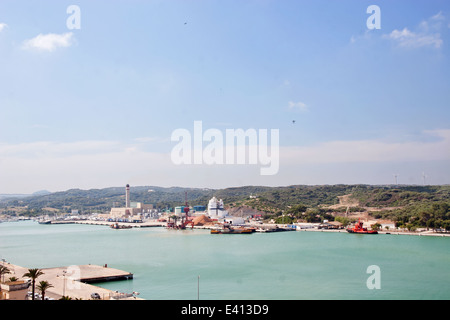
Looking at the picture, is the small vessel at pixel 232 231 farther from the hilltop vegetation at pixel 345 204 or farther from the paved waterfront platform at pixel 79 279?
the paved waterfront platform at pixel 79 279

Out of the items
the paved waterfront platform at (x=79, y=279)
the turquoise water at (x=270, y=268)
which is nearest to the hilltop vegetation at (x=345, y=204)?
the turquoise water at (x=270, y=268)

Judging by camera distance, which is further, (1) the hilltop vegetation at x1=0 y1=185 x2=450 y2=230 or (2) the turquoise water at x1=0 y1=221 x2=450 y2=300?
Answer: (1) the hilltop vegetation at x1=0 y1=185 x2=450 y2=230

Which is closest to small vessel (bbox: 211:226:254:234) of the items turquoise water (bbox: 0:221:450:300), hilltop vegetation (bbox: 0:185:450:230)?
hilltop vegetation (bbox: 0:185:450:230)

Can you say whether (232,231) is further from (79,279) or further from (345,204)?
(79,279)

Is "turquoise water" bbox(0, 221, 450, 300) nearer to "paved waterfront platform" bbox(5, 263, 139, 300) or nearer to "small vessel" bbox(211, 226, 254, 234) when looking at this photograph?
"paved waterfront platform" bbox(5, 263, 139, 300)

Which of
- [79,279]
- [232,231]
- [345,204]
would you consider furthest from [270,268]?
[345,204]
